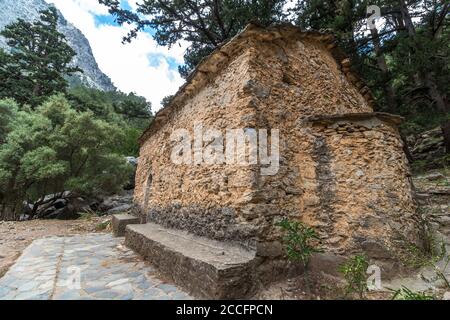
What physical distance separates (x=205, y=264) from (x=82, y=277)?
202 centimetres

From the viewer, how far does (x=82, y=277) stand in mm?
3592

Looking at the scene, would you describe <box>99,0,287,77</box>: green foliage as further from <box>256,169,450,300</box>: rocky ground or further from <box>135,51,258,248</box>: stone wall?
<box>256,169,450,300</box>: rocky ground

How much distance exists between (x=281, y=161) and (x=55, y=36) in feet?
71.9

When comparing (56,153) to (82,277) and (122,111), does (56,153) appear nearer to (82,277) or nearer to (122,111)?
(122,111)

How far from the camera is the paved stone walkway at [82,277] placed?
297 cm

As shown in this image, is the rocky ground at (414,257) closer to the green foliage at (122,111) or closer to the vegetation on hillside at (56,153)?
the vegetation on hillside at (56,153)

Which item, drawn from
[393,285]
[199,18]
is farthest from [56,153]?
[393,285]

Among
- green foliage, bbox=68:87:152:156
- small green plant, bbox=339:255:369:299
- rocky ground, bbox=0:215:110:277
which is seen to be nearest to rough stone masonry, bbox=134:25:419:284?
small green plant, bbox=339:255:369:299

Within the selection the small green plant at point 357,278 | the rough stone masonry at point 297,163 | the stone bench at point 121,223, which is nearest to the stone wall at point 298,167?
the rough stone masonry at point 297,163

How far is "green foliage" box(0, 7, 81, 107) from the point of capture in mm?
15844

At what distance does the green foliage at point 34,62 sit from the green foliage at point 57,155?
211 inches

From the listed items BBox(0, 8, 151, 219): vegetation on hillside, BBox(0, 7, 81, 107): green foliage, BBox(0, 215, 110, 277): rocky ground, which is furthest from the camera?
BBox(0, 7, 81, 107): green foliage

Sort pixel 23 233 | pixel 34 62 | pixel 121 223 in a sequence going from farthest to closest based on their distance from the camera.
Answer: pixel 34 62, pixel 23 233, pixel 121 223

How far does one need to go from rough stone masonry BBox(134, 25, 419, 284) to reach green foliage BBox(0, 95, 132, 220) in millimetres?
7226
